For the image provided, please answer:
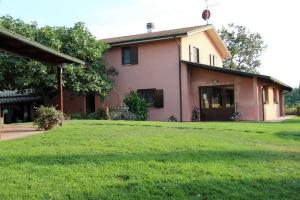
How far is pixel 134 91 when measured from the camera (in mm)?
26828

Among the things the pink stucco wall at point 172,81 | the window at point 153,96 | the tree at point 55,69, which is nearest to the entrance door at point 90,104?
the pink stucco wall at point 172,81

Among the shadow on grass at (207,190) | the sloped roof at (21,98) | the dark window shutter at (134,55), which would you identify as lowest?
the shadow on grass at (207,190)

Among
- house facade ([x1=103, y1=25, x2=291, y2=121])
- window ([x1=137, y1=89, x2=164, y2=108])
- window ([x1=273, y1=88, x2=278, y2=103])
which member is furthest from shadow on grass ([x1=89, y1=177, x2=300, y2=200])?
window ([x1=273, y1=88, x2=278, y2=103])

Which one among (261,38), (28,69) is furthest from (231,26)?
(28,69)

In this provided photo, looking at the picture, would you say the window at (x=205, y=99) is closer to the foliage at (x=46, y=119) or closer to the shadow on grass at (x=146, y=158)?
the foliage at (x=46, y=119)

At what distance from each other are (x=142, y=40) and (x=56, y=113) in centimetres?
1318

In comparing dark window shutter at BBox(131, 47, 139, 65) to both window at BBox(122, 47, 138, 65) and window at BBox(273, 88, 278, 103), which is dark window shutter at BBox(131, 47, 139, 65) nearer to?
window at BBox(122, 47, 138, 65)

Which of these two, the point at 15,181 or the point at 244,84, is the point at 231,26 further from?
the point at 15,181

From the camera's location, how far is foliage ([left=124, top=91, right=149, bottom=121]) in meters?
24.5

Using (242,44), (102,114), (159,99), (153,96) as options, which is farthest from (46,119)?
(242,44)

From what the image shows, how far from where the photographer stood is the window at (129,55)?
27562mm

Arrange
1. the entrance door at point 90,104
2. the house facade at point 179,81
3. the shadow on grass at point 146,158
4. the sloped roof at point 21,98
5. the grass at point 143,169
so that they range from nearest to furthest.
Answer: the grass at point 143,169
the shadow on grass at point 146,158
the house facade at point 179,81
the sloped roof at point 21,98
the entrance door at point 90,104

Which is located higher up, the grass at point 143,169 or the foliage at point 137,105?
the foliage at point 137,105

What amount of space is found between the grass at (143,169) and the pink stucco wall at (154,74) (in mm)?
14756
